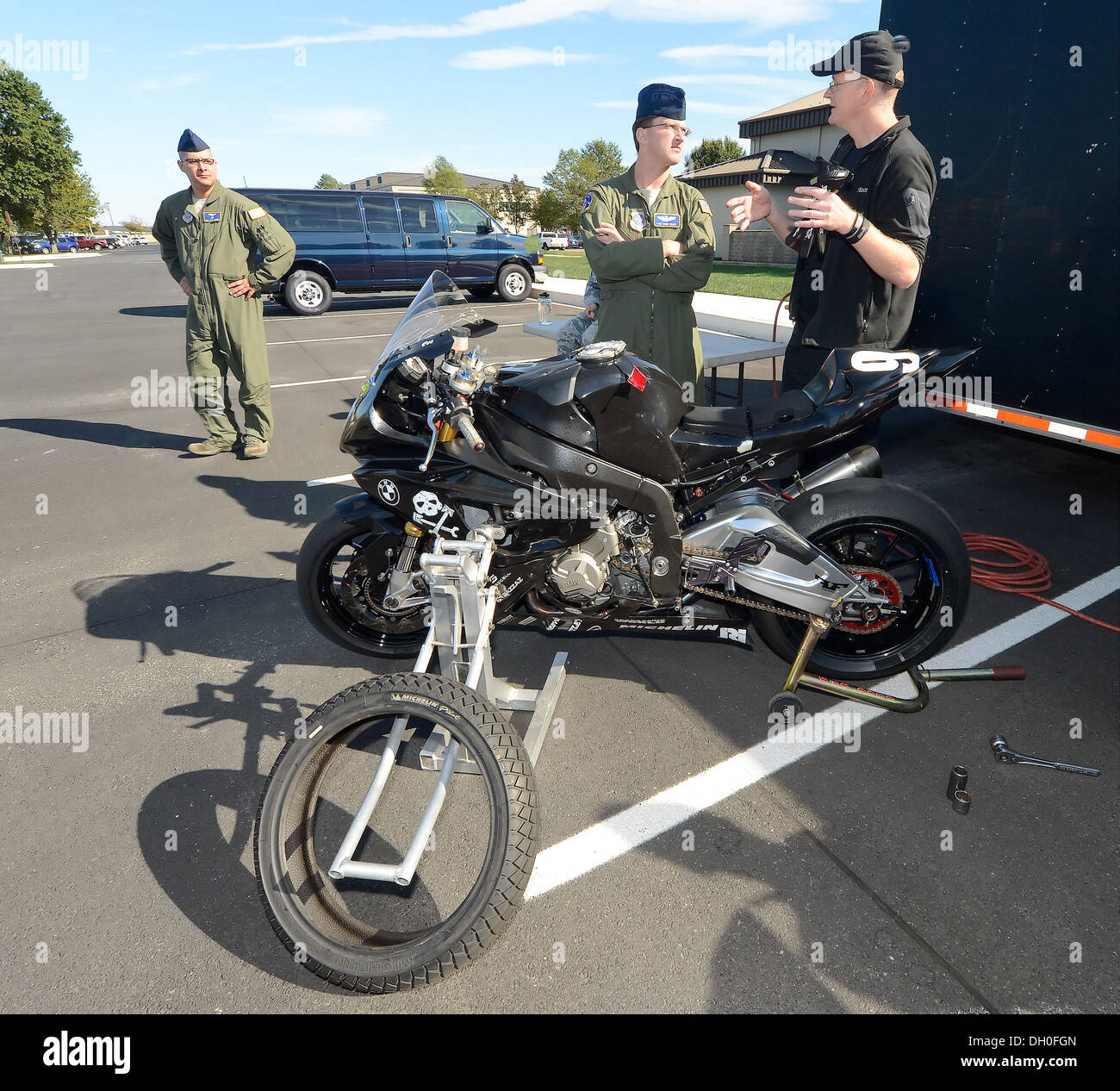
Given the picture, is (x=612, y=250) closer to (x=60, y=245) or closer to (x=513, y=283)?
(x=513, y=283)

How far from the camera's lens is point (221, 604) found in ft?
12.6

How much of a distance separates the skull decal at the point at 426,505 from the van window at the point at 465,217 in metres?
14.2

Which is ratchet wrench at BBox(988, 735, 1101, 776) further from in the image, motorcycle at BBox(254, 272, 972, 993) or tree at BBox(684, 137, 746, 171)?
tree at BBox(684, 137, 746, 171)

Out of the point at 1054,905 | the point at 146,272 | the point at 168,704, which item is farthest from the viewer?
the point at 146,272

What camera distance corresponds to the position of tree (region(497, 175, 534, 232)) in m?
68.8

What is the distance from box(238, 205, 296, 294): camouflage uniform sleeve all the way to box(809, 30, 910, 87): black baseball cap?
4.20 m

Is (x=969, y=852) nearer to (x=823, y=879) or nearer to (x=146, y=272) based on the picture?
(x=823, y=879)

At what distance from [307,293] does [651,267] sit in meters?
12.8

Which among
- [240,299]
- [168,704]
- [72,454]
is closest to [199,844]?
[168,704]

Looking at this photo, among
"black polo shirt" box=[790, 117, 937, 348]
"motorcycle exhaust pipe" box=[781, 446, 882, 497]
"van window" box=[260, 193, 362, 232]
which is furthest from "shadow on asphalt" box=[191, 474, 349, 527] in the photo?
"van window" box=[260, 193, 362, 232]

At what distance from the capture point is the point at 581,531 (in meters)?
2.67

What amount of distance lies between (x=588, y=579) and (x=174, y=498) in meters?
4.00

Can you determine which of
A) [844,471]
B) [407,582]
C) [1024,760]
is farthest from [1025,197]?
[407,582]

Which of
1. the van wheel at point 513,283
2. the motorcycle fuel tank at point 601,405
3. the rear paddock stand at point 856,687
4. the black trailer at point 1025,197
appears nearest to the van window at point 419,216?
the van wheel at point 513,283
